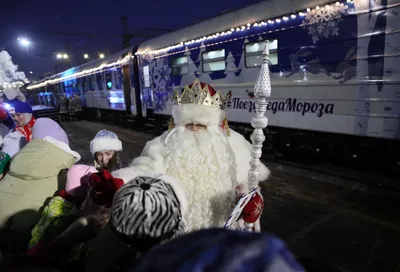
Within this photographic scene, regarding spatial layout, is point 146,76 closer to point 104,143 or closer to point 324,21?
point 324,21

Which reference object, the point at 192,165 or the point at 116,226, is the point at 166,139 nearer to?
the point at 192,165

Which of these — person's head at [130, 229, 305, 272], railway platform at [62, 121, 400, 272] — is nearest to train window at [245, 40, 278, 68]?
railway platform at [62, 121, 400, 272]

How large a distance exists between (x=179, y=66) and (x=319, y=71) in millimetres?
4352

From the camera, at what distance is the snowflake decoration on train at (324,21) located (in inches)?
183

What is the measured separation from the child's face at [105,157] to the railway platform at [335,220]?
210cm

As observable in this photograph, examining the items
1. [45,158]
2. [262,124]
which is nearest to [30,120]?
[45,158]

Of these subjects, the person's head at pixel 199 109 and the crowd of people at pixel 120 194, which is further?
the person's head at pixel 199 109

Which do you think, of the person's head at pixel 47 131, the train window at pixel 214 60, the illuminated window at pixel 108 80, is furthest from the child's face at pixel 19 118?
the illuminated window at pixel 108 80

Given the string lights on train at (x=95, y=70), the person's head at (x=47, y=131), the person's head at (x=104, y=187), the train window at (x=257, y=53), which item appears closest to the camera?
the person's head at (x=104, y=187)

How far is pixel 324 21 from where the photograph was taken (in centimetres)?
481

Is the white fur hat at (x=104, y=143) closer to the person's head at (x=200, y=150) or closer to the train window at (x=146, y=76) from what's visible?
the person's head at (x=200, y=150)

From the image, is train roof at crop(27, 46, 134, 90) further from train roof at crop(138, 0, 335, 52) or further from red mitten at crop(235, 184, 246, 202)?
red mitten at crop(235, 184, 246, 202)

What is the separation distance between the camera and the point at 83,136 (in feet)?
35.5

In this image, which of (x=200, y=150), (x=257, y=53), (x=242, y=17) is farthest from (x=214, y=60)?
(x=200, y=150)
